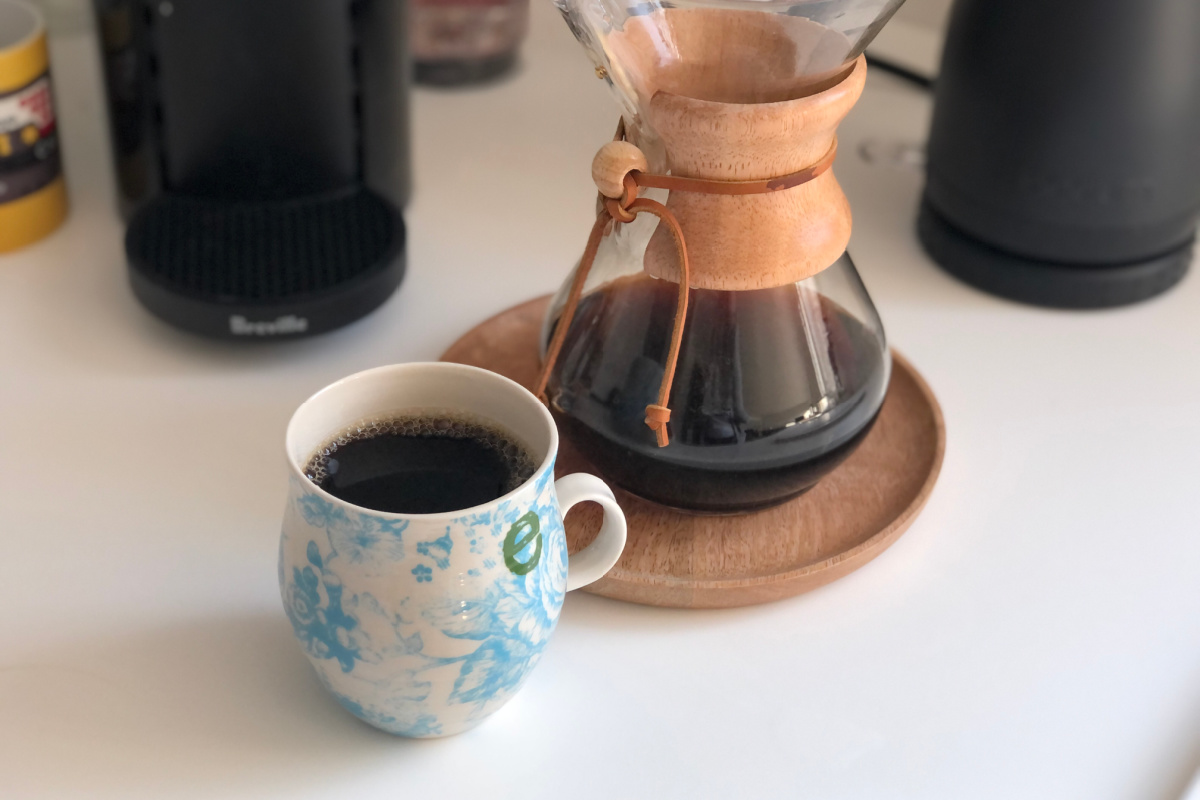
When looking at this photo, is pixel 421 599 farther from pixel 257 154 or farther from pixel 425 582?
pixel 257 154

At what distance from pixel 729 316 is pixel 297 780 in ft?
0.73

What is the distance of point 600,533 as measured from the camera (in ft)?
1.32

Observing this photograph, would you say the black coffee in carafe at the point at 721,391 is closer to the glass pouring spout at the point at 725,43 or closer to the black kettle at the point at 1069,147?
the glass pouring spout at the point at 725,43

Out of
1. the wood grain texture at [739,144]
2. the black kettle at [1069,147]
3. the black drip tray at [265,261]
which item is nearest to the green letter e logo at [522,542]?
the wood grain texture at [739,144]

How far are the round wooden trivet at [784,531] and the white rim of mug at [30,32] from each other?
1.00 ft

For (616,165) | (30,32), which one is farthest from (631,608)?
(30,32)

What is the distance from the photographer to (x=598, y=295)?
1.57 feet

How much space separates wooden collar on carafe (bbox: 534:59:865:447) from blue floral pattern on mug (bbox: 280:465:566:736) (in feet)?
0.28

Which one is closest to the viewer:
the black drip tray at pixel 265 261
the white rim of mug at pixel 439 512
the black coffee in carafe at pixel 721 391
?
the white rim of mug at pixel 439 512

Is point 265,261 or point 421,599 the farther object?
point 265,261

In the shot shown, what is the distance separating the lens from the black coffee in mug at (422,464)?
381 millimetres

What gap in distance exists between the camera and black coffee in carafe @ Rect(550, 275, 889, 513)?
17.5 inches

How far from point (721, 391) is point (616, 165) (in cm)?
9

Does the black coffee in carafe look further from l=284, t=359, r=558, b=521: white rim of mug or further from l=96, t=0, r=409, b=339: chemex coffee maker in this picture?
l=96, t=0, r=409, b=339: chemex coffee maker
